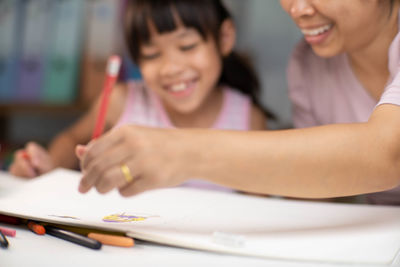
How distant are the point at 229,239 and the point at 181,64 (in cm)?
60

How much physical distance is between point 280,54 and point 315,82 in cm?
83

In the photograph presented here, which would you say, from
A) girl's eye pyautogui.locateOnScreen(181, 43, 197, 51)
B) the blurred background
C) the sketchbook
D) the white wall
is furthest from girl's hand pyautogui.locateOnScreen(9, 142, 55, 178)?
the white wall

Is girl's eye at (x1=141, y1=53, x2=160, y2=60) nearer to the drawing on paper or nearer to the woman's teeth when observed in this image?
the woman's teeth

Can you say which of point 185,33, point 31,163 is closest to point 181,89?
point 185,33

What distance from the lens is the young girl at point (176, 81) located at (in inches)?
39.1

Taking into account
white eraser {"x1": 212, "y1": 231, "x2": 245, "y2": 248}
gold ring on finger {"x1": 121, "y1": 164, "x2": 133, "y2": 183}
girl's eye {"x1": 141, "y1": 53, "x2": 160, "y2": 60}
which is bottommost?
white eraser {"x1": 212, "y1": 231, "x2": 245, "y2": 248}

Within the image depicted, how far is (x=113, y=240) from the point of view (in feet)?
1.54

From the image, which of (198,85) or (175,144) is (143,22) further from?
(175,144)

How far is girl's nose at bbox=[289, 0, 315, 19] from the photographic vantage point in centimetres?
66

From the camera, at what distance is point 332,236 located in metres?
0.50

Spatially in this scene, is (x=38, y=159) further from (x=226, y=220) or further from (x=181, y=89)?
(x=226, y=220)

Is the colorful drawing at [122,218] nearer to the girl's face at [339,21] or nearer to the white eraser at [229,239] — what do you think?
the white eraser at [229,239]

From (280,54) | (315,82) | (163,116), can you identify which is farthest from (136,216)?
(280,54)

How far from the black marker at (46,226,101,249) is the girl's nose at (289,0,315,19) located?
422mm
